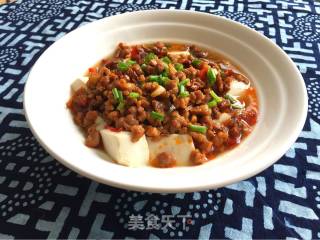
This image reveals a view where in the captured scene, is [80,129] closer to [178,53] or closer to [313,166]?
[178,53]

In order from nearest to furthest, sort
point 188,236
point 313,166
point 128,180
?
point 128,180, point 188,236, point 313,166

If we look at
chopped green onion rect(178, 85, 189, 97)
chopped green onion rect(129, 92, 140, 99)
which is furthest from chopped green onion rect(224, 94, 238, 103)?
chopped green onion rect(129, 92, 140, 99)

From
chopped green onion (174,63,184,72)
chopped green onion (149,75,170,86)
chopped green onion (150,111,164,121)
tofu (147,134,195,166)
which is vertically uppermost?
chopped green onion (149,75,170,86)

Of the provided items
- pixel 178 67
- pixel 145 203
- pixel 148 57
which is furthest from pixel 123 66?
pixel 145 203

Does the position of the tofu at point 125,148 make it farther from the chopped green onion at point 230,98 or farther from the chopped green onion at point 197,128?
the chopped green onion at point 230,98

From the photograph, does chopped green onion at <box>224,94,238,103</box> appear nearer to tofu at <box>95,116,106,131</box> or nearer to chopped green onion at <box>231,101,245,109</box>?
chopped green onion at <box>231,101,245,109</box>

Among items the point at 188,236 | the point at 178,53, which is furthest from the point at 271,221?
the point at 178,53

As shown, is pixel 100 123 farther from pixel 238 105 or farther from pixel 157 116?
pixel 238 105

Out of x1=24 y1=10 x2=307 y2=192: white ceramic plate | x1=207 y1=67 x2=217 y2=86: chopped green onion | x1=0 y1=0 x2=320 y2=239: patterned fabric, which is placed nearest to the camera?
x1=24 y1=10 x2=307 y2=192: white ceramic plate
